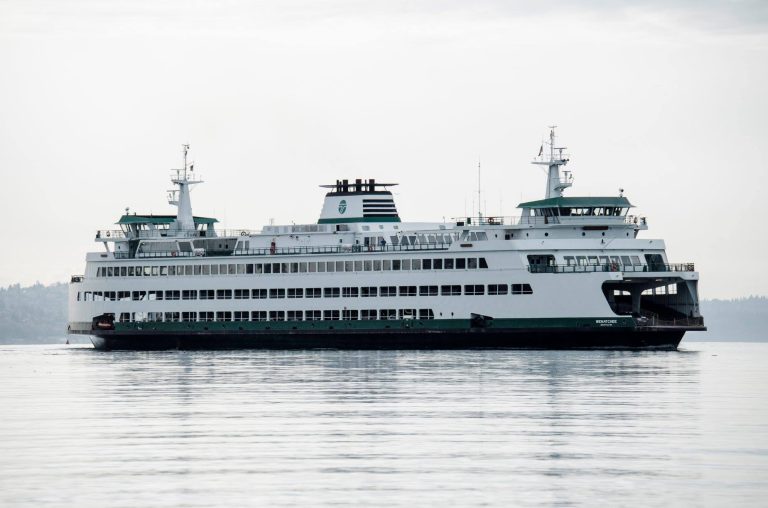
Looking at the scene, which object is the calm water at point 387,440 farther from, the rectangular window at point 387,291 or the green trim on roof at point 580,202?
the rectangular window at point 387,291

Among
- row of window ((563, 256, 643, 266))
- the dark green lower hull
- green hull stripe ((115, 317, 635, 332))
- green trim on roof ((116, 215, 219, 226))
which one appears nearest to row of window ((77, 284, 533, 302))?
green hull stripe ((115, 317, 635, 332))

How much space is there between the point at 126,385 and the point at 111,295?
43302 mm

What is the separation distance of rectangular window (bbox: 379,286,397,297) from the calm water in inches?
1111

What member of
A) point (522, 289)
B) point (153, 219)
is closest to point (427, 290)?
point (522, 289)

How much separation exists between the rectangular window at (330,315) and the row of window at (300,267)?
2.54 m

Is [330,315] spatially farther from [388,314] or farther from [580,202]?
[580,202]

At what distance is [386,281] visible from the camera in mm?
82250

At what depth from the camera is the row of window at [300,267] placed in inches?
3147

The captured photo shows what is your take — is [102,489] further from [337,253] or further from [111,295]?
[111,295]

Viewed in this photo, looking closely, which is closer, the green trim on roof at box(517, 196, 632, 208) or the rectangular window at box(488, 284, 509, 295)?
the rectangular window at box(488, 284, 509, 295)

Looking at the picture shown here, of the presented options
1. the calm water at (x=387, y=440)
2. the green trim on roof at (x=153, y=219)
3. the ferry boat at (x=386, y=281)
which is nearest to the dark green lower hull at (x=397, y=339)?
the ferry boat at (x=386, y=281)

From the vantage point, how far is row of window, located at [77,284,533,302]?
78500 millimetres

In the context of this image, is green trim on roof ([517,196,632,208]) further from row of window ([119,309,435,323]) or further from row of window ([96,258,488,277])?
row of window ([119,309,435,323])

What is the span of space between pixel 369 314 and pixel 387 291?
187 cm
